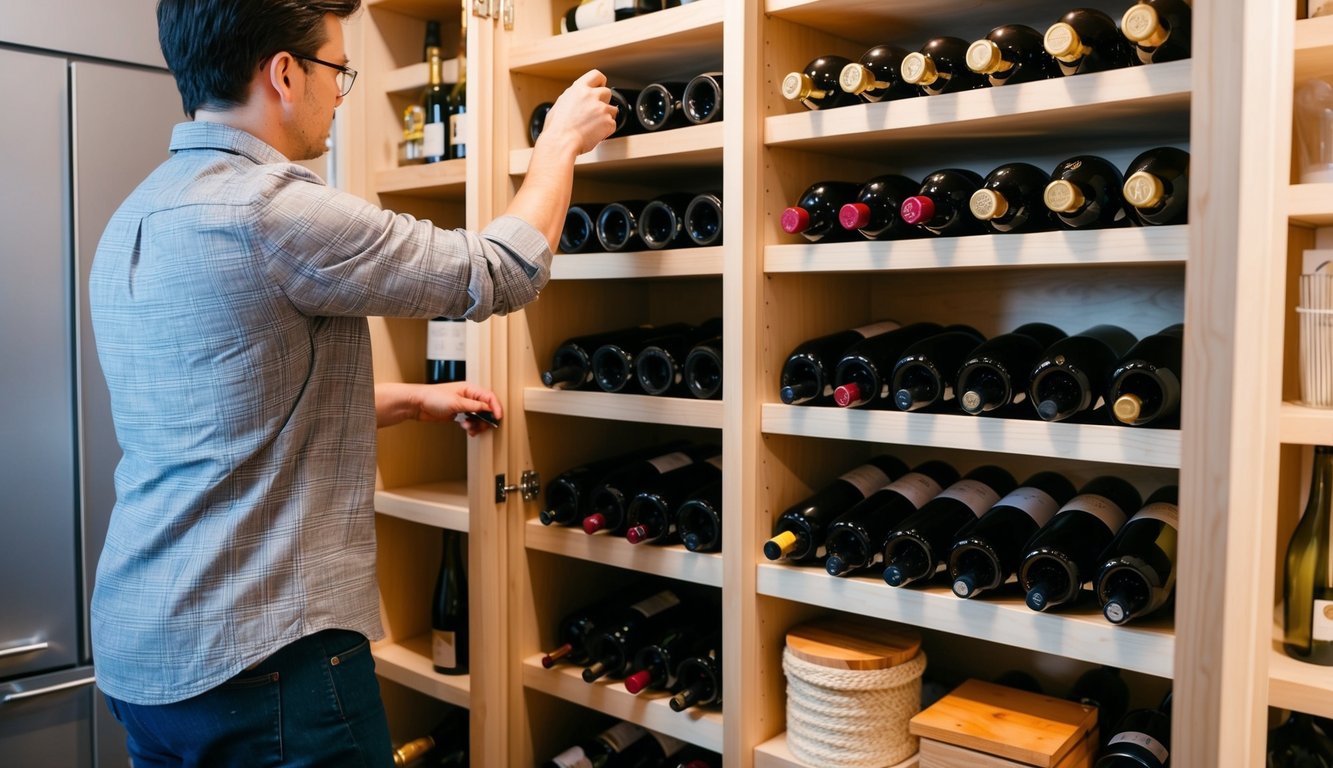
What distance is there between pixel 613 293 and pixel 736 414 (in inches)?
25.3

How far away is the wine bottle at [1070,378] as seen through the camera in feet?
4.36

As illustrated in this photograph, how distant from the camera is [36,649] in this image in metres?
2.00

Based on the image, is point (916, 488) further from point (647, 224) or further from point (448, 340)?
point (448, 340)

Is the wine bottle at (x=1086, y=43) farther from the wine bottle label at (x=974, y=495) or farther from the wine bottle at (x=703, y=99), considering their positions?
the wine bottle label at (x=974, y=495)

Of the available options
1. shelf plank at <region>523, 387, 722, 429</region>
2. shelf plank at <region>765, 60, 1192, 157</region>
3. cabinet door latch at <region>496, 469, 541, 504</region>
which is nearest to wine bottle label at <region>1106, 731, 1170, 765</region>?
shelf plank at <region>523, 387, 722, 429</region>

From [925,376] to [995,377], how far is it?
0.11 metres

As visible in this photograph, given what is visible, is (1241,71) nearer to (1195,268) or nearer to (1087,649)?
(1195,268)

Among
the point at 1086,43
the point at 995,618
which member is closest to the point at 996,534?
the point at 995,618

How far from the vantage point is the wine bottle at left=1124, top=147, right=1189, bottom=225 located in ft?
4.05

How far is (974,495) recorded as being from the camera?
60.2 inches

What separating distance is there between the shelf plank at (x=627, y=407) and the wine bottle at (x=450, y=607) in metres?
0.56

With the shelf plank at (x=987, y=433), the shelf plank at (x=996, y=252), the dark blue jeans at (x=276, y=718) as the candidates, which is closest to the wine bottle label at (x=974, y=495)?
the shelf plank at (x=987, y=433)

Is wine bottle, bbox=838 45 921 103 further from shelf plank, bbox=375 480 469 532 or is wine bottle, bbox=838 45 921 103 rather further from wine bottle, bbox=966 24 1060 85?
shelf plank, bbox=375 480 469 532

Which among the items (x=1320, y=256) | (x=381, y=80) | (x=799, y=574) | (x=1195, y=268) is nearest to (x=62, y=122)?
(x=381, y=80)
